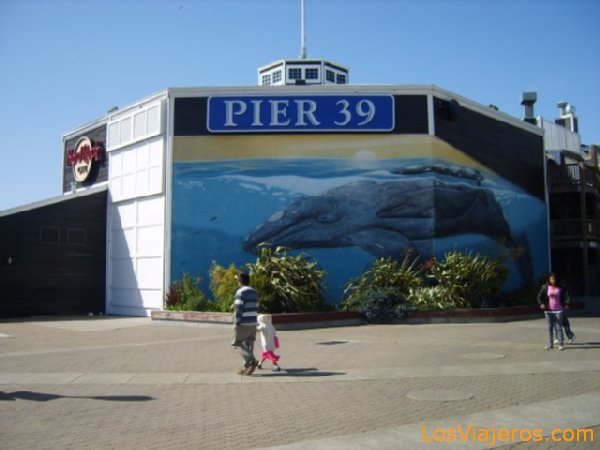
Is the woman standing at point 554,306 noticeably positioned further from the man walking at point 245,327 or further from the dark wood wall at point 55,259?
the dark wood wall at point 55,259

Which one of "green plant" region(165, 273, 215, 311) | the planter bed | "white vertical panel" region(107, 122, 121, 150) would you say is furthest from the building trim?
the planter bed

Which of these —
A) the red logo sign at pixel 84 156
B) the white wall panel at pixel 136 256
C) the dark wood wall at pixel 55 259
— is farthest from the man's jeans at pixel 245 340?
the red logo sign at pixel 84 156

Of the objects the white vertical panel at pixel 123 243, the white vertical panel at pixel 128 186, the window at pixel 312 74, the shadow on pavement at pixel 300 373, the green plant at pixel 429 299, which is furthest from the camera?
the window at pixel 312 74

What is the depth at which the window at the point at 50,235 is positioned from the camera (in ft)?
77.8

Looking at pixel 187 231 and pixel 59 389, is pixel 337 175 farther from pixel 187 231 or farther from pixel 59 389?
pixel 59 389

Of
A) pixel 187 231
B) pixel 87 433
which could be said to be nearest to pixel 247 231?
pixel 187 231

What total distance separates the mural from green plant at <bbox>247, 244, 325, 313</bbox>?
3.12m

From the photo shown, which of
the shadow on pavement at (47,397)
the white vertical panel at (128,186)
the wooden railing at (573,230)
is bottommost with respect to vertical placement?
the shadow on pavement at (47,397)

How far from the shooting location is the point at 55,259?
23969 mm

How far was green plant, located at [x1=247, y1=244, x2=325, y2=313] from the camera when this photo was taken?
17672 millimetres

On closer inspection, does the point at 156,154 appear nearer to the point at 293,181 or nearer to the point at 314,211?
the point at 293,181

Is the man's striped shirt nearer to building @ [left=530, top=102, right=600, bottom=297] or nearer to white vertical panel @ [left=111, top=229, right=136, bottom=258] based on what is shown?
white vertical panel @ [left=111, top=229, right=136, bottom=258]

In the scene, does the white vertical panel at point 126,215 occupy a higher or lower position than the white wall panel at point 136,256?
higher

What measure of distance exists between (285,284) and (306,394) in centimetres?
962
